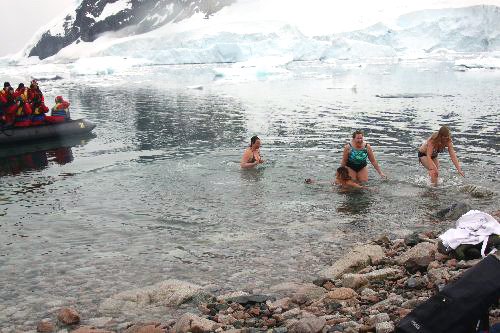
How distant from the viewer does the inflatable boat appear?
17.8 m

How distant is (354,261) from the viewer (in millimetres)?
6875

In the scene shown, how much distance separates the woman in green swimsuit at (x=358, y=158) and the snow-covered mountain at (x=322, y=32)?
64586mm

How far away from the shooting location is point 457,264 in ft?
19.8

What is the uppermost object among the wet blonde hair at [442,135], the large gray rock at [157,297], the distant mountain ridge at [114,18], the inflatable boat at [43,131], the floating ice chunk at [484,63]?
the distant mountain ridge at [114,18]

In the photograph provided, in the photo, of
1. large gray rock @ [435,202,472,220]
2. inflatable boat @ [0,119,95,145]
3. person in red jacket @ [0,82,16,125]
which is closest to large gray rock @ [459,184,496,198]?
large gray rock @ [435,202,472,220]

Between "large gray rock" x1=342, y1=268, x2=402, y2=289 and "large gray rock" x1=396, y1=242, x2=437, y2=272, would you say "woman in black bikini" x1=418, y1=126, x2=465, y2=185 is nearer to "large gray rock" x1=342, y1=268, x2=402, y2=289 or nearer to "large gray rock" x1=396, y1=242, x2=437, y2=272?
"large gray rock" x1=396, y1=242, x2=437, y2=272

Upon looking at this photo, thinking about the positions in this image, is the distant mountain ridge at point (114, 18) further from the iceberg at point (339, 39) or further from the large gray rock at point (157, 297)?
the large gray rock at point (157, 297)

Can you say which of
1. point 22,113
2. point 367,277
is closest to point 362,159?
point 367,277

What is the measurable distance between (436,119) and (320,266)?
1658 cm

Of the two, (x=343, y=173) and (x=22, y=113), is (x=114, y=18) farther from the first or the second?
(x=343, y=173)

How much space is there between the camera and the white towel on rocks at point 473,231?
6.27 metres

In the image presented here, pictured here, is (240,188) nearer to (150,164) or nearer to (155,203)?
(155,203)

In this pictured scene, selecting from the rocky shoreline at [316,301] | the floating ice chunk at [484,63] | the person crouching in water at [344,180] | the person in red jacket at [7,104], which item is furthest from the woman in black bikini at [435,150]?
the floating ice chunk at [484,63]

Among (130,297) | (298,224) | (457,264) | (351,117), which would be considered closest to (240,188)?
(298,224)
